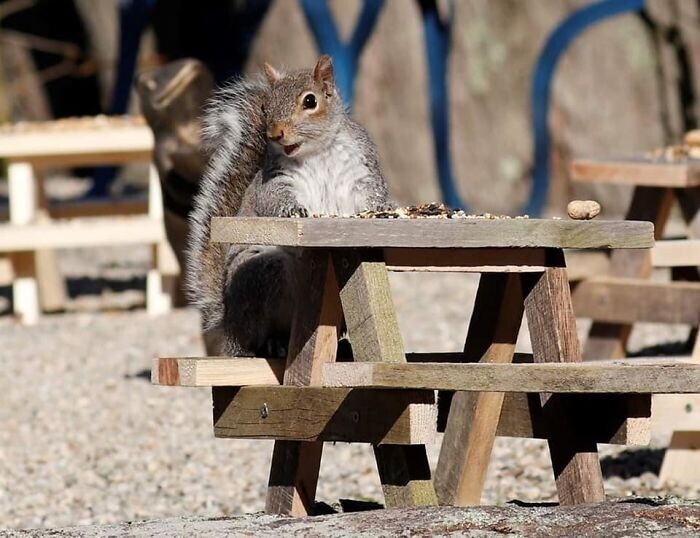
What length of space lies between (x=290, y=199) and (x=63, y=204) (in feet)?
18.1

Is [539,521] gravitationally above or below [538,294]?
below

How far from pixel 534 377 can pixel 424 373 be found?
19 cm

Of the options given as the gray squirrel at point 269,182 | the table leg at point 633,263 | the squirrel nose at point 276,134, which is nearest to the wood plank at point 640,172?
the table leg at point 633,263

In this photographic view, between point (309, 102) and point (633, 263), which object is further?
point (633, 263)

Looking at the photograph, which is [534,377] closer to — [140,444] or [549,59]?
[140,444]

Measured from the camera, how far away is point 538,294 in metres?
2.81

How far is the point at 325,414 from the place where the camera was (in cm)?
283

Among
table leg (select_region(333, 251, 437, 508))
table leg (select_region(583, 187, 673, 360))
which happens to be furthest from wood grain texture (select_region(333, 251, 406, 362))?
table leg (select_region(583, 187, 673, 360))

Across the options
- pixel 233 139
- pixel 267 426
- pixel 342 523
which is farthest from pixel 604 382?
pixel 233 139

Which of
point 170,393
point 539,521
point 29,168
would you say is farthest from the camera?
point 29,168

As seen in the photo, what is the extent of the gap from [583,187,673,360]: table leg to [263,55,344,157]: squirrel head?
2.41 m

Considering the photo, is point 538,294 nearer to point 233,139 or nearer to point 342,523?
point 342,523

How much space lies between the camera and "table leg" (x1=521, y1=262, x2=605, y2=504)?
279 centimetres

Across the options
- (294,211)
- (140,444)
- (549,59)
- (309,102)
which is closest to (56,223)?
(140,444)
